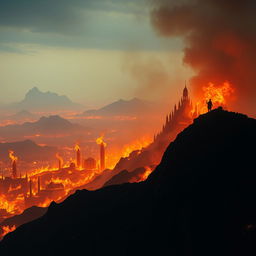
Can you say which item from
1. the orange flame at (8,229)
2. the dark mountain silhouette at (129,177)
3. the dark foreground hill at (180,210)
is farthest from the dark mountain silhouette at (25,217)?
the dark foreground hill at (180,210)

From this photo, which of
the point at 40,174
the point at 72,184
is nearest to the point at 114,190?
the point at 72,184

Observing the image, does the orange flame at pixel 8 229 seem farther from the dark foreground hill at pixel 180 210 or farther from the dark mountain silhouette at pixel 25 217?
the dark foreground hill at pixel 180 210

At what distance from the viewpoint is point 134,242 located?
50188 mm

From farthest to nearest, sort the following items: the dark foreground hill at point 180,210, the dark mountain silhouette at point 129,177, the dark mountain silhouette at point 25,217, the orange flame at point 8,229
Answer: the dark mountain silhouette at point 25,217 → the orange flame at point 8,229 → the dark mountain silhouette at point 129,177 → the dark foreground hill at point 180,210

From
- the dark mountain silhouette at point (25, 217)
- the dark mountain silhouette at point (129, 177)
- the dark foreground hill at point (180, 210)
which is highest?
the dark mountain silhouette at point (129, 177)

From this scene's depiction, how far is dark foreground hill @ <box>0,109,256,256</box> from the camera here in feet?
136

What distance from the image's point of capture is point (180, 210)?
46.0 meters

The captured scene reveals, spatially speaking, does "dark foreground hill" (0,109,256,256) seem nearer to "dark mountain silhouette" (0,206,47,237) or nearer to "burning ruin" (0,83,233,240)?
"dark mountain silhouette" (0,206,47,237)

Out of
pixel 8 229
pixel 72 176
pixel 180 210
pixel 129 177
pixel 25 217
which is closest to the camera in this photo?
pixel 180 210

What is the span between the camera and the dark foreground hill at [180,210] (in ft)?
136

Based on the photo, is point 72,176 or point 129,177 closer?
point 129,177

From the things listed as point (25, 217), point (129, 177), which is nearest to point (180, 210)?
point (129, 177)

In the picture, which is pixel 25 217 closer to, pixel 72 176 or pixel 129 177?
pixel 129 177

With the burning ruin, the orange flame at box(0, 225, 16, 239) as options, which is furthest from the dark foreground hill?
the burning ruin
